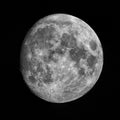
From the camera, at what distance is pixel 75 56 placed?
7777 millimetres

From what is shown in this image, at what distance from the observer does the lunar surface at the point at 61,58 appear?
774 centimetres

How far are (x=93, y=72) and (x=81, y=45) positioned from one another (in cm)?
76

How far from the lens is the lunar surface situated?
774cm

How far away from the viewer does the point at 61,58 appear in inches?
303

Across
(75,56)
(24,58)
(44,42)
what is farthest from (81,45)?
(24,58)

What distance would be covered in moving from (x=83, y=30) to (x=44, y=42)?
0.99 m

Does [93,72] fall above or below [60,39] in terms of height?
below

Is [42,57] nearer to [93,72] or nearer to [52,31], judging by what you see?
[52,31]

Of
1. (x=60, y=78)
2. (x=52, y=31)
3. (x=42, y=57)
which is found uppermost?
(x=52, y=31)

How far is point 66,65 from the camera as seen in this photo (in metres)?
7.75

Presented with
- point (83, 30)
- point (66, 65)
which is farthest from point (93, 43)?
point (66, 65)

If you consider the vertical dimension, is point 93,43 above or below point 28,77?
above

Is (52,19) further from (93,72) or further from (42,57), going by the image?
(93,72)

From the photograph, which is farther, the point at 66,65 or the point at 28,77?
the point at 28,77
